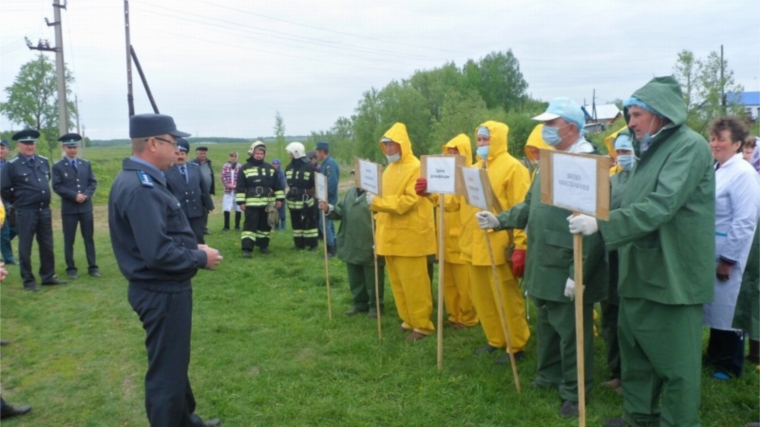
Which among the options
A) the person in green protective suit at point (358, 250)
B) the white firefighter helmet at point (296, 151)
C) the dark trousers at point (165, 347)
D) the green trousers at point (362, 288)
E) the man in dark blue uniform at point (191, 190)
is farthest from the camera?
the white firefighter helmet at point (296, 151)

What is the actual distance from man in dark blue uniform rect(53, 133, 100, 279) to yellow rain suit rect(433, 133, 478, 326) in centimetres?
611

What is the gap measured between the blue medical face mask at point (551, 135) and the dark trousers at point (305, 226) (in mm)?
7732

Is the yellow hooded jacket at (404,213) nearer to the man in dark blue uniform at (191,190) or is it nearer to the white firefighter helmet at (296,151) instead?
the man in dark blue uniform at (191,190)

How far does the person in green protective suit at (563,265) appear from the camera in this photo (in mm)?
4246

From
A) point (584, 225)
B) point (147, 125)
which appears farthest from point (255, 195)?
point (584, 225)

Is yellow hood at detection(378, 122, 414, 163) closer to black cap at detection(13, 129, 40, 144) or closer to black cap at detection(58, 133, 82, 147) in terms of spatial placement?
black cap at detection(58, 133, 82, 147)

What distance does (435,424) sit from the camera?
14.1 ft

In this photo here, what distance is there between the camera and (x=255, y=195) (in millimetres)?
11328

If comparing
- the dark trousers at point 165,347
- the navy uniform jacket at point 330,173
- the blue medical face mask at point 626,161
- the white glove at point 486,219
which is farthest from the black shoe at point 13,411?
the navy uniform jacket at point 330,173

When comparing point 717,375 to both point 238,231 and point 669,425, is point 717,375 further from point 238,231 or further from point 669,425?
point 238,231

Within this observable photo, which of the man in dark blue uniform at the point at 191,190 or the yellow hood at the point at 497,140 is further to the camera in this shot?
the man in dark blue uniform at the point at 191,190

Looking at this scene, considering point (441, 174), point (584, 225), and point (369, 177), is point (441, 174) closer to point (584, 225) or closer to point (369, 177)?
point (369, 177)

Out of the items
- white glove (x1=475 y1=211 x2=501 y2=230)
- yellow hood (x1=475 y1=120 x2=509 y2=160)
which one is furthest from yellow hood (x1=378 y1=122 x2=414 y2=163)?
white glove (x1=475 y1=211 x2=501 y2=230)

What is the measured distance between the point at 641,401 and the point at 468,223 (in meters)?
2.31
